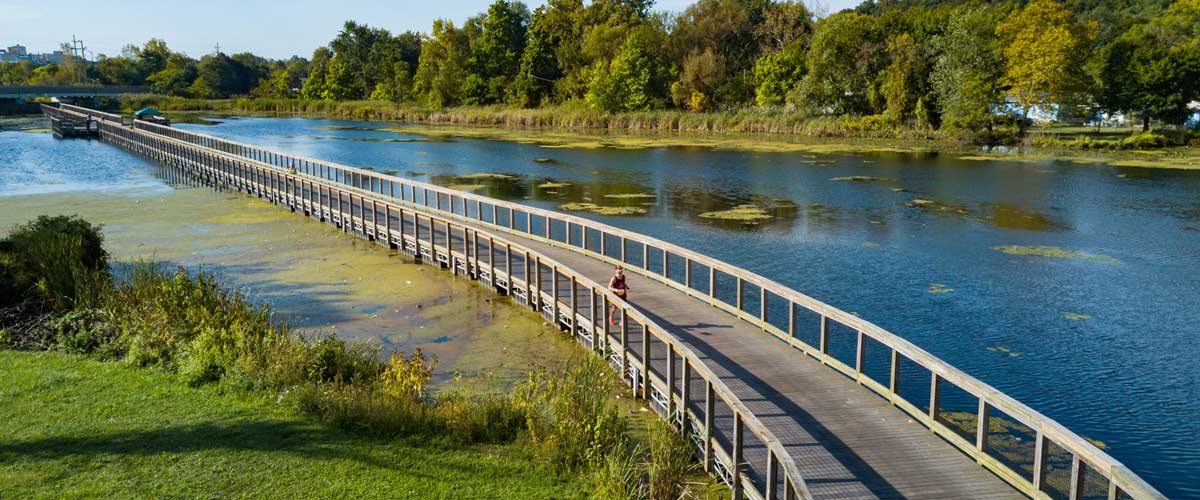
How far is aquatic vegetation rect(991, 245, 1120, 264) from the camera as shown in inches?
993

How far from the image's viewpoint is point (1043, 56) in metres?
60.5

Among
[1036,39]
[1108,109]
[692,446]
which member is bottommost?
[692,446]

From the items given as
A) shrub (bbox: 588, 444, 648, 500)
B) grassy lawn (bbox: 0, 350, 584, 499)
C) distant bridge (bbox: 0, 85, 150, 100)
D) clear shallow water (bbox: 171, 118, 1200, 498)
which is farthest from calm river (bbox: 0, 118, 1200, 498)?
distant bridge (bbox: 0, 85, 150, 100)

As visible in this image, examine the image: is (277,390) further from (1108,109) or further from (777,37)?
(777,37)

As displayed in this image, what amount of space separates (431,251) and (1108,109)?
57960 mm

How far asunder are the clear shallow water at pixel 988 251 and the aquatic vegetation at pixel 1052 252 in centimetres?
21

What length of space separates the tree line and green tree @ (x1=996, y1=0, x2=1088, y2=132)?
0.38ft

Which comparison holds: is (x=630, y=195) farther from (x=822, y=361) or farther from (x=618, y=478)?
(x=618, y=478)

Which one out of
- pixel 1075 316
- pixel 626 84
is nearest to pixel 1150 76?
pixel 626 84

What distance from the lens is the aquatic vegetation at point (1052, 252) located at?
25.2m

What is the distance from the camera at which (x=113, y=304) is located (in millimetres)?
16109

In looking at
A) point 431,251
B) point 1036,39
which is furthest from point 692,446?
point 1036,39

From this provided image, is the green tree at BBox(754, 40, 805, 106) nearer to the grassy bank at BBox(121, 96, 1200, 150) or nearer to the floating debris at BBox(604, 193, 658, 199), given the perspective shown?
the grassy bank at BBox(121, 96, 1200, 150)

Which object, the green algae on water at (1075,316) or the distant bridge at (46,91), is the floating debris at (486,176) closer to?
the green algae on water at (1075,316)
